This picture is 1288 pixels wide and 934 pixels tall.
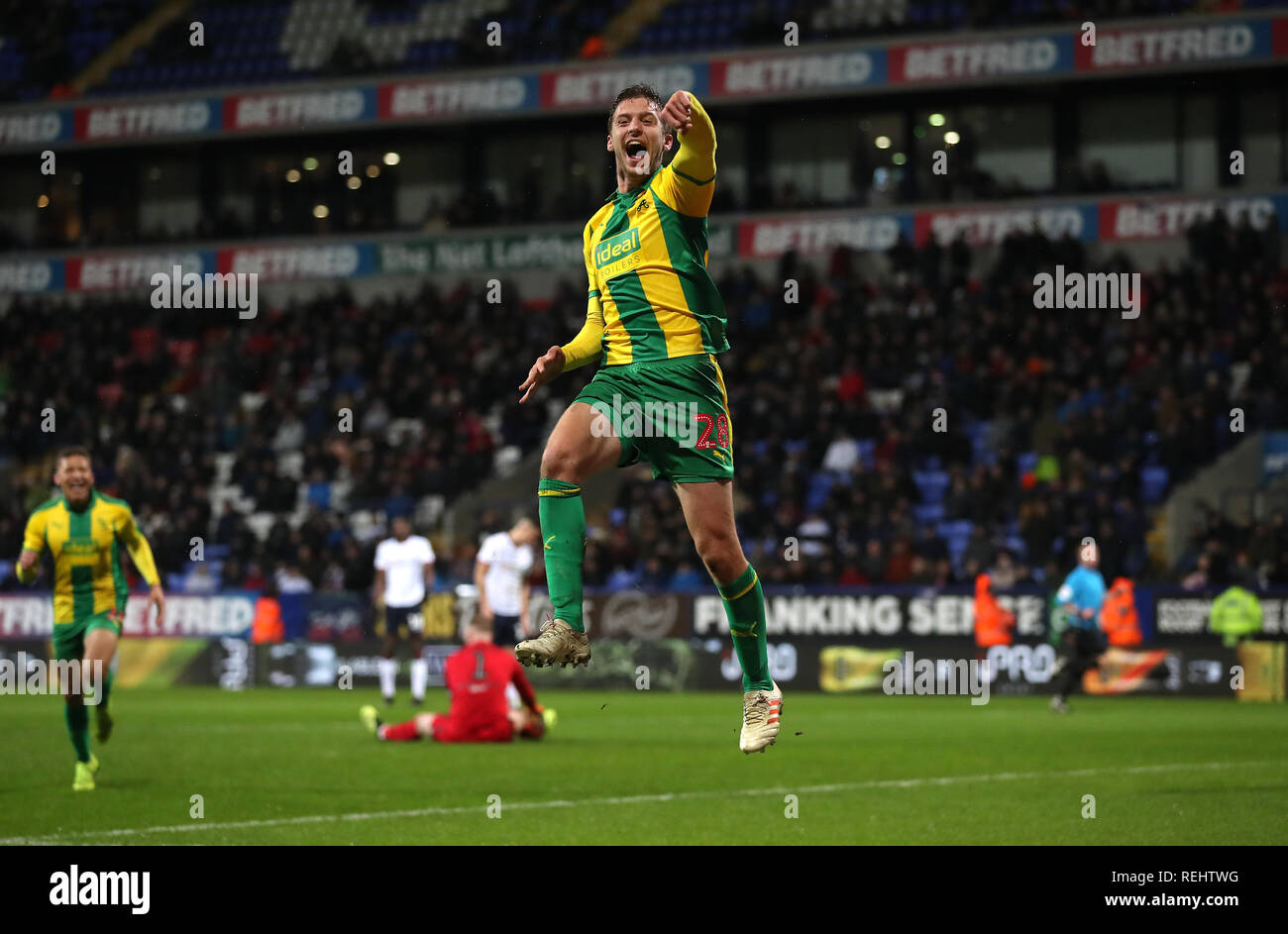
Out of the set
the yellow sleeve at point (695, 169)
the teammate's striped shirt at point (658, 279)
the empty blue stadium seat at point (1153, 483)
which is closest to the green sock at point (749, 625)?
the teammate's striped shirt at point (658, 279)

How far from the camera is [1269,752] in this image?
16156mm

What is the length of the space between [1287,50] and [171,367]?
2201cm

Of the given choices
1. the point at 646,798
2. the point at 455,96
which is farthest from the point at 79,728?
the point at 455,96

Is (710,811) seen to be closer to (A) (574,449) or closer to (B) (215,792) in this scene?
(B) (215,792)

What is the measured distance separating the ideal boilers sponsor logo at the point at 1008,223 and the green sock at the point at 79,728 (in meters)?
21.6

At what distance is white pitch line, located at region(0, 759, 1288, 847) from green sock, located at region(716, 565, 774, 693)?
16.7 ft

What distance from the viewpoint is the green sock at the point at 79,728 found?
1386 cm

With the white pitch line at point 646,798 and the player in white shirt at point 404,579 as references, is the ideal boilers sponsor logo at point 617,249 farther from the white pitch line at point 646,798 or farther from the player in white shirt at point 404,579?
the player in white shirt at point 404,579

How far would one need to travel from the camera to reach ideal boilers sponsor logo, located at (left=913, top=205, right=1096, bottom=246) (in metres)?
32.9

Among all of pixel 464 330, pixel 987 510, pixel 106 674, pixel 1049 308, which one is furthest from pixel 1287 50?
pixel 106 674

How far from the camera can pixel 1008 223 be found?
33.1 metres

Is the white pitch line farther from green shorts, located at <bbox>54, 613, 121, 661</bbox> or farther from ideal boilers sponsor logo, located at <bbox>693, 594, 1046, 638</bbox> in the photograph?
ideal boilers sponsor logo, located at <bbox>693, 594, 1046, 638</bbox>

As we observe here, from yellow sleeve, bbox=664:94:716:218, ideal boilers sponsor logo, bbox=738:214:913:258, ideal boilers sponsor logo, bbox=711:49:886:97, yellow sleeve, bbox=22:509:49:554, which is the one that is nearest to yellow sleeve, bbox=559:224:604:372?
yellow sleeve, bbox=664:94:716:218
